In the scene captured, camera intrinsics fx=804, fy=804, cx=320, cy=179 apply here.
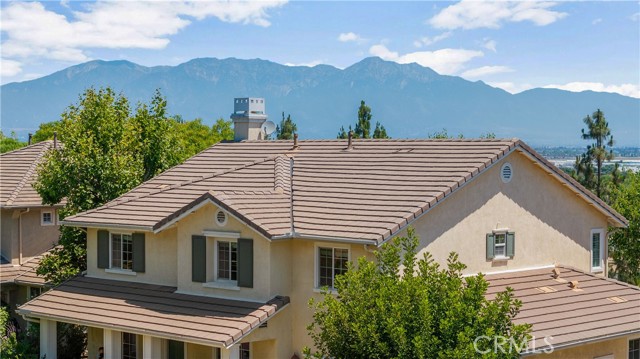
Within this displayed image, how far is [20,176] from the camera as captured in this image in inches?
1436

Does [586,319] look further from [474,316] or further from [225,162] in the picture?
[225,162]

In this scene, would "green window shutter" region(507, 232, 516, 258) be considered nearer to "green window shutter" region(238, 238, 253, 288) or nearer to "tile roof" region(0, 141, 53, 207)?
"green window shutter" region(238, 238, 253, 288)

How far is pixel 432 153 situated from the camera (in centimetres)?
2719

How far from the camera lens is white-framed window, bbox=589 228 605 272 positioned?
29.8 meters

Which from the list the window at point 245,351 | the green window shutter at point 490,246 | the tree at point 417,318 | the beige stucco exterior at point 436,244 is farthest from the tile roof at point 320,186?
the tree at point 417,318

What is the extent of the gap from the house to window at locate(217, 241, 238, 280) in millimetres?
43

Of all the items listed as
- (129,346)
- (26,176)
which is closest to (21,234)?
(26,176)

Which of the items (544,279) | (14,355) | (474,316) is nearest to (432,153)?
(544,279)

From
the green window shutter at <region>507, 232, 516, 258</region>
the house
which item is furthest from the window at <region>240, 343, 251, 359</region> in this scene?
the green window shutter at <region>507, 232, 516, 258</region>

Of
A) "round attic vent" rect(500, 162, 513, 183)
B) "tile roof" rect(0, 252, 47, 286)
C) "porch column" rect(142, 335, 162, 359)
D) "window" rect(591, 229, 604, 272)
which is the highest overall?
"round attic vent" rect(500, 162, 513, 183)

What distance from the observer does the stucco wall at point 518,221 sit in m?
24.5

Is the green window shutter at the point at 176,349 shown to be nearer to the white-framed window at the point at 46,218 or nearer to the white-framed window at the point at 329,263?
the white-framed window at the point at 329,263

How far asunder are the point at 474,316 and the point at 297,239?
30.3 ft

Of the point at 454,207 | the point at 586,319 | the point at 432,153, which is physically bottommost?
the point at 586,319
